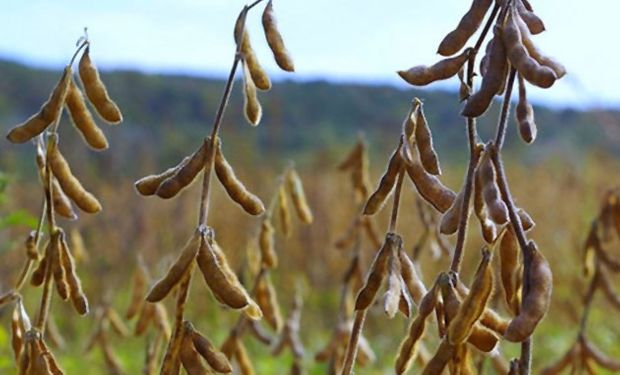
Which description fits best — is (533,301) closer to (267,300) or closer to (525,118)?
(525,118)

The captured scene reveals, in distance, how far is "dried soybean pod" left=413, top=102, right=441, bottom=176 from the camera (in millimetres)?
1082

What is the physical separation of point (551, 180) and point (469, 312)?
41.5ft

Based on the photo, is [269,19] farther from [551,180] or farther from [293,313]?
[551,180]

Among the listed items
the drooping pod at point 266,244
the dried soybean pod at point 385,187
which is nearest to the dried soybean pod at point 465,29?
the dried soybean pod at point 385,187

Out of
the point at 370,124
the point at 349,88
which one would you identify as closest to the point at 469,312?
the point at 349,88

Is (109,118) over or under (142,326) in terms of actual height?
over

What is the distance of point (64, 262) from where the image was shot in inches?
46.8

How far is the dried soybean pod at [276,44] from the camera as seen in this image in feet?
3.63

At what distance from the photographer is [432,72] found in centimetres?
102

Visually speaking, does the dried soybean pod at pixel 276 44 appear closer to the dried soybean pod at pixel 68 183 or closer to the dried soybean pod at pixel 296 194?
the dried soybean pod at pixel 68 183

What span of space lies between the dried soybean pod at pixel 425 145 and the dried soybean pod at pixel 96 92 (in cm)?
33

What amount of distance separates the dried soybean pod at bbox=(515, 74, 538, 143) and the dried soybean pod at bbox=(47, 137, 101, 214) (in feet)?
1.60

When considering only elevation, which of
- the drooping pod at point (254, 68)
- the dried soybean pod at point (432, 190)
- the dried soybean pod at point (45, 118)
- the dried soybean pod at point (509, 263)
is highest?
the drooping pod at point (254, 68)

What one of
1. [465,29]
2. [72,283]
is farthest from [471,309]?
[72,283]
